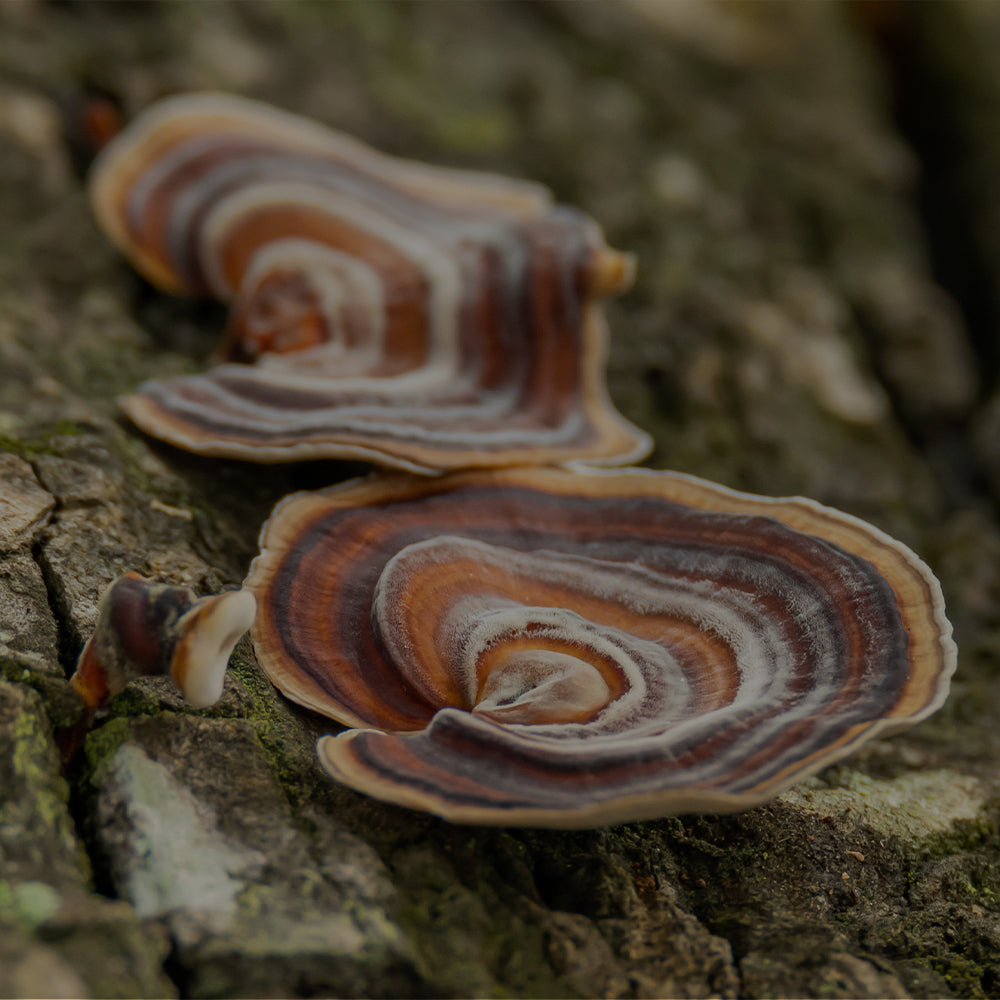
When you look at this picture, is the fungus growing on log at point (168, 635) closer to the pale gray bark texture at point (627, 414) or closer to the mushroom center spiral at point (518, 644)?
the pale gray bark texture at point (627, 414)

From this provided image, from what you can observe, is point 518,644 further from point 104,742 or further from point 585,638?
point 104,742

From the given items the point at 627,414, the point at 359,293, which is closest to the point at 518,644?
the point at 359,293

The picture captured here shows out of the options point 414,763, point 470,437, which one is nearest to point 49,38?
point 470,437

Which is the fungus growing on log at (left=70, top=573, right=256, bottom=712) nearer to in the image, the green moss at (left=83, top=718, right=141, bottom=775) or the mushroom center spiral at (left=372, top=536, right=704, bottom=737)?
the green moss at (left=83, top=718, right=141, bottom=775)

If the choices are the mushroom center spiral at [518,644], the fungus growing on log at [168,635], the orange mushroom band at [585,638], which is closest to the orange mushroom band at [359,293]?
the orange mushroom band at [585,638]

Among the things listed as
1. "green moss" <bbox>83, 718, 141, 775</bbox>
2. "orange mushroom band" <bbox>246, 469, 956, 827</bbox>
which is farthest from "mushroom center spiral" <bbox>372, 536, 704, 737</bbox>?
"green moss" <bbox>83, 718, 141, 775</bbox>

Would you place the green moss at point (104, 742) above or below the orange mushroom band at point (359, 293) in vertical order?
below
